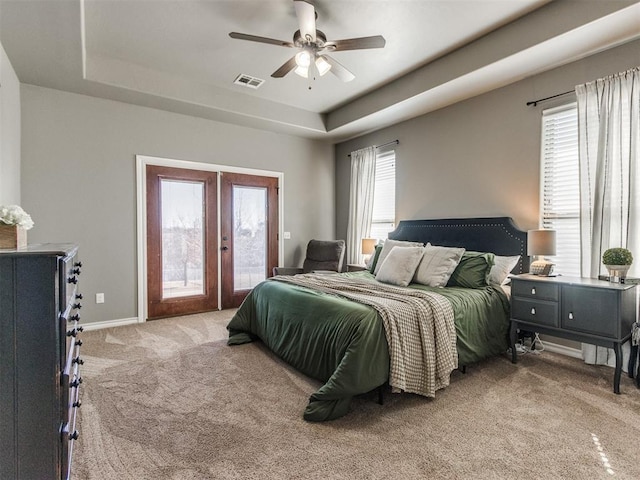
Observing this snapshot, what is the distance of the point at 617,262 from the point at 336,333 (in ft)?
7.27

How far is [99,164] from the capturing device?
4000 mm

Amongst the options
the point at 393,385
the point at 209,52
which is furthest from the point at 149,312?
the point at 393,385

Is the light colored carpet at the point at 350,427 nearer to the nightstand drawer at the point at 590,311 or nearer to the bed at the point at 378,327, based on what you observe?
the bed at the point at 378,327

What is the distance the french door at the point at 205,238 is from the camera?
14.4ft

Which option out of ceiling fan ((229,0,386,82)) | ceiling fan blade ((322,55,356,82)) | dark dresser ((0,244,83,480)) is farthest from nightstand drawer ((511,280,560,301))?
dark dresser ((0,244,83,480))

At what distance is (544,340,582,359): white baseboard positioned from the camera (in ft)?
10.2

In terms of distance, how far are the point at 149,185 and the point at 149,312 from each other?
165 centimetres

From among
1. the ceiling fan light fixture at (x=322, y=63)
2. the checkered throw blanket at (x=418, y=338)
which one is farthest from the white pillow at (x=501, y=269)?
the ceiling fan light fixture at (x=322, y=63)

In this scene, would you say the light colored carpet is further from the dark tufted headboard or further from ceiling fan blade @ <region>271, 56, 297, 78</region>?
ceiling fan blade @ <region>271, 56, 297, 78</region>

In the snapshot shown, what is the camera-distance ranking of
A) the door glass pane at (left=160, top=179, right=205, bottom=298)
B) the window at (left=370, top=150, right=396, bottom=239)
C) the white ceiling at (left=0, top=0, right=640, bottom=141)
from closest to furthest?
the white ceiling at (left=0, top=0, right=640, bottom=141) → the door glass pane at (left=160, top=179, right=205, bottom=298) → the window at (left=370, top=150, right=396, bottom=239)

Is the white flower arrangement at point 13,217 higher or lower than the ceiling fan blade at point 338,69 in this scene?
lower

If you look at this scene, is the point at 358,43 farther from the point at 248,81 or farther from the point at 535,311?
the point at 535,311

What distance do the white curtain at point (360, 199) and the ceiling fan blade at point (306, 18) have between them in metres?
2.72

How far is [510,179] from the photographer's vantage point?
11.9 ft
